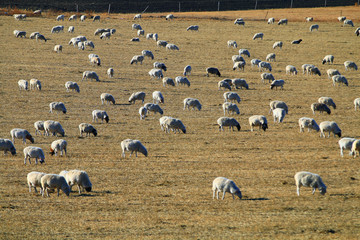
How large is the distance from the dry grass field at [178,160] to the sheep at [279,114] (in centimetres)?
31

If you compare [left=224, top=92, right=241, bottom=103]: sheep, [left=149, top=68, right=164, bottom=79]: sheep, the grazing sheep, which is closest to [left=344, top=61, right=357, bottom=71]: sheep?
[left=224, top=92, right=241, bottom=103]: sheep

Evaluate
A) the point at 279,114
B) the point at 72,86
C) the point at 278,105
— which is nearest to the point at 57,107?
the point at 72,86

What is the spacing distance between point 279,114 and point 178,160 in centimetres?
850

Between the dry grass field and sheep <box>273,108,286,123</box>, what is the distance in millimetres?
315

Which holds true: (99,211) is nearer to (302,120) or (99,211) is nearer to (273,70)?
(302,120)

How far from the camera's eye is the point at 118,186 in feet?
55.7

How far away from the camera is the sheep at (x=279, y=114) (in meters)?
26.7

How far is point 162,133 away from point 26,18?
42.4 meters

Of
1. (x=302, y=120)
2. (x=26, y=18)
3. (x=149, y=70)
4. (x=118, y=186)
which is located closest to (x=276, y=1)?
(x=26, y=18)

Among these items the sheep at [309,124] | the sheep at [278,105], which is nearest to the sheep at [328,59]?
the sheep at [278,105]

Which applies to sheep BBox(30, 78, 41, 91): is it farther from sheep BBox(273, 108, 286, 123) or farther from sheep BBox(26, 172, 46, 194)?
sheep BBox(26, 172, 46, 194)

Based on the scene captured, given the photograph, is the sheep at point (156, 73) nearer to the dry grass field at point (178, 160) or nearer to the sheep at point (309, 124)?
the dry grass field at point (178, 160)

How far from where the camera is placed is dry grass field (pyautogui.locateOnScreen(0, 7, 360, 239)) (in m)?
13.6

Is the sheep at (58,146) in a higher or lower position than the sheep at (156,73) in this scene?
lower
